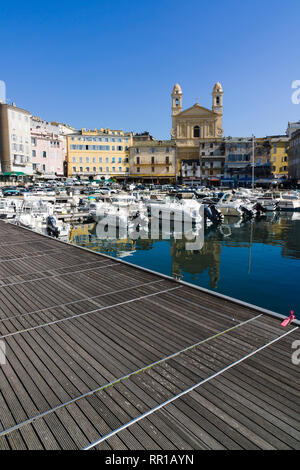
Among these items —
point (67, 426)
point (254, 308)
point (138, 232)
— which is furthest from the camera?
point (138, 232)

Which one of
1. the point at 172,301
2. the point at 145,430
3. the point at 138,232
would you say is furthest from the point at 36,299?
the point at 138,232

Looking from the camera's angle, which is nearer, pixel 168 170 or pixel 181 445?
pixel 181 445

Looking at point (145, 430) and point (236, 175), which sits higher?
point (236, 175)

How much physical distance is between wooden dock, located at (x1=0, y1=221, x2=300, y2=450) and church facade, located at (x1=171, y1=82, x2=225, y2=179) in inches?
Result: 2832

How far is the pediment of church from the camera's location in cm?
8044

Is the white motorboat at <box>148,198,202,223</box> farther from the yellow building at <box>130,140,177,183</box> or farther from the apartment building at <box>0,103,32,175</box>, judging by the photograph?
the yellow building at <box>130,140,177,183</box>

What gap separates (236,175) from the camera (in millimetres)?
74500

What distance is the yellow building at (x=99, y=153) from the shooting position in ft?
240

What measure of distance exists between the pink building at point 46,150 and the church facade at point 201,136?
91.0 ft

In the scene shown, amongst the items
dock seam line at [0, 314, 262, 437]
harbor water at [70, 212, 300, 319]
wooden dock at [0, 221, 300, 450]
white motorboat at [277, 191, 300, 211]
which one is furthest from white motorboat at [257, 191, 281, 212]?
dock seam line at [0, 314, 262, 437]

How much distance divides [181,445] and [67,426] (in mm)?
1381

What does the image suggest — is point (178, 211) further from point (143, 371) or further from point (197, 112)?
point (197, 112)

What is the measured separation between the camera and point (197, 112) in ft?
266

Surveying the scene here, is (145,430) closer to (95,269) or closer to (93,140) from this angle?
(95,269)
